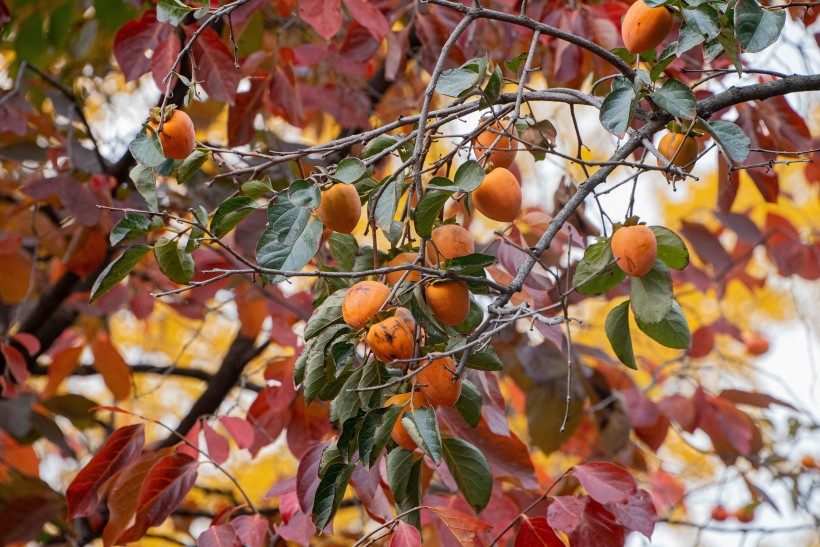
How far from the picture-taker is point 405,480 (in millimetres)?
870

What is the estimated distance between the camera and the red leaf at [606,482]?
1030mm

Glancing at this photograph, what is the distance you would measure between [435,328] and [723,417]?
127 cm

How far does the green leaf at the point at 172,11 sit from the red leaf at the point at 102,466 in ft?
2.10

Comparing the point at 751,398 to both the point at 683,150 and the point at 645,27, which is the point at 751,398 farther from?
the point at 645,27

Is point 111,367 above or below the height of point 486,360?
below

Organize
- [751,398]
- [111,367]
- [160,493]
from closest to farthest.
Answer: [160,493] < [751,398] < [111,367]

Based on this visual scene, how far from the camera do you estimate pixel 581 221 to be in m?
1.74

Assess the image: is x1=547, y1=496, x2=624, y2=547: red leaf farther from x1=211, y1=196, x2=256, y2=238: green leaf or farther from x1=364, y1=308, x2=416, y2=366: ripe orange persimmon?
x1=211, y1=196, x2=256, y2=238: green leaf

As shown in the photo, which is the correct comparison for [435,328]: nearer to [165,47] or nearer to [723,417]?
A: [165,47]

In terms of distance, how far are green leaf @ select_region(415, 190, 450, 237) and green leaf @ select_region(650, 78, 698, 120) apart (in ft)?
0.79

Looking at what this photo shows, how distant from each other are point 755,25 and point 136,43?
3.54 ft

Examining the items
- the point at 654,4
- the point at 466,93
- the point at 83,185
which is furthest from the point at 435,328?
the point at 83,185

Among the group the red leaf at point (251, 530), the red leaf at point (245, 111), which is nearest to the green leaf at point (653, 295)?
the red leaf at point (251, 530)

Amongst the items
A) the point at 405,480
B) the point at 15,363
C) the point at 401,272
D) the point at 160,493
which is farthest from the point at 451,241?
the point at 15,363
